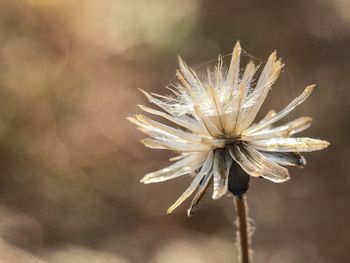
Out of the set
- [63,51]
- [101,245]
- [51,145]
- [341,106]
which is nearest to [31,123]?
[51,145]

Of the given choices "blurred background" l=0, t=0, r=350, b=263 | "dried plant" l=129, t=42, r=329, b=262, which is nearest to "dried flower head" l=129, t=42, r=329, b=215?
"dried plant" l=129, t=42, r=329, b=262

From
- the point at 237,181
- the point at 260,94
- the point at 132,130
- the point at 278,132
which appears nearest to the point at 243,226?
the point at 237,181

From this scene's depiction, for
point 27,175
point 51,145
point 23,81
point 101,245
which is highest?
point 23,81

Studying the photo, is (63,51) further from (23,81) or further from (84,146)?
(84,146)

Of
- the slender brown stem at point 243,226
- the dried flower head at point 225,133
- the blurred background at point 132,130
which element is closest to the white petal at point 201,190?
the dried flower head at point 225,133

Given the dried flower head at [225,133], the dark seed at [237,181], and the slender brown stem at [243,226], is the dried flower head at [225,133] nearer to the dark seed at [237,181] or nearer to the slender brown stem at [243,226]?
the dark seed at [237,181]

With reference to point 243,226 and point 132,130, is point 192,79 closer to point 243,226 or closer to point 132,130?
point 243,226

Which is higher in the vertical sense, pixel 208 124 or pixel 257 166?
pixel 208 124
